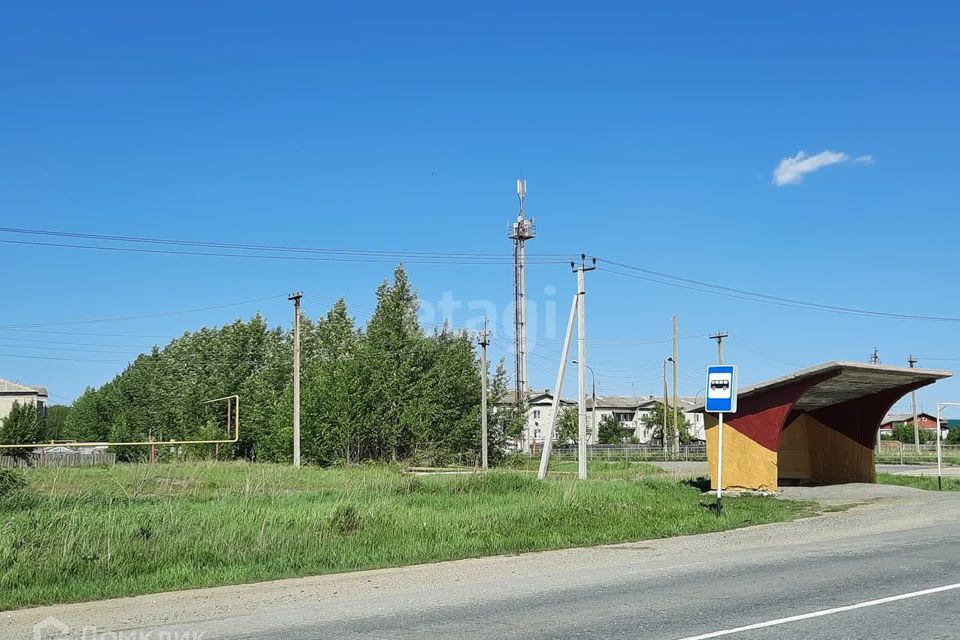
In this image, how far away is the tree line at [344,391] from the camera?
181ft

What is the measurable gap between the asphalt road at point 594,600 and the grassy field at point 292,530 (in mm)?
855

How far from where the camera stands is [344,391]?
54.9 metres

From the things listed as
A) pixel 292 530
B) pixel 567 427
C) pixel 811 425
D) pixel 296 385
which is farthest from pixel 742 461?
pixel 567 427

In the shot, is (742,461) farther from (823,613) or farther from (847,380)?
(823,613)

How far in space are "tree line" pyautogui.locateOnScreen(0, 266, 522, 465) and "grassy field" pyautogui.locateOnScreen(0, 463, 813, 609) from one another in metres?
33.5

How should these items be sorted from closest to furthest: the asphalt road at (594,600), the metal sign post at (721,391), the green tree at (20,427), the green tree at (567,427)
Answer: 1. the asphalt road at (594,600)
2. the metal sign post at (721,391)
3. the green tree at (20,427)
4. the green tree at (567,427)

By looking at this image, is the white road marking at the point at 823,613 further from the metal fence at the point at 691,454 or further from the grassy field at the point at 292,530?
Result: the metal fence at the point at 691,454

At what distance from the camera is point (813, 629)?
24.5ft

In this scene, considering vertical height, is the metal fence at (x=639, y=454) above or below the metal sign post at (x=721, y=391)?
below

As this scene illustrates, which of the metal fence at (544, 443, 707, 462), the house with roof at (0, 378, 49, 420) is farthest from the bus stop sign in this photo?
the house with roof at (0, 378, 49, 420)

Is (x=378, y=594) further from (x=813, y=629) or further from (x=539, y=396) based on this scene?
(x=539, y=396)

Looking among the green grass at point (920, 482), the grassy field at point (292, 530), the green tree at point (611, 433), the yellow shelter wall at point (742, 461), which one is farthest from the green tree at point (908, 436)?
the grassy field at point (292, 530)

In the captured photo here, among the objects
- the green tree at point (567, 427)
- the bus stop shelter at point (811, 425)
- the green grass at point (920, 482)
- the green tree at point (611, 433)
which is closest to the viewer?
the bus stop shelter at point (811, 425)

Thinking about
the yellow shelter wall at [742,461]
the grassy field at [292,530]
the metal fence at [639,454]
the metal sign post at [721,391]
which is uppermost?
the metal sign post at [721,391]
